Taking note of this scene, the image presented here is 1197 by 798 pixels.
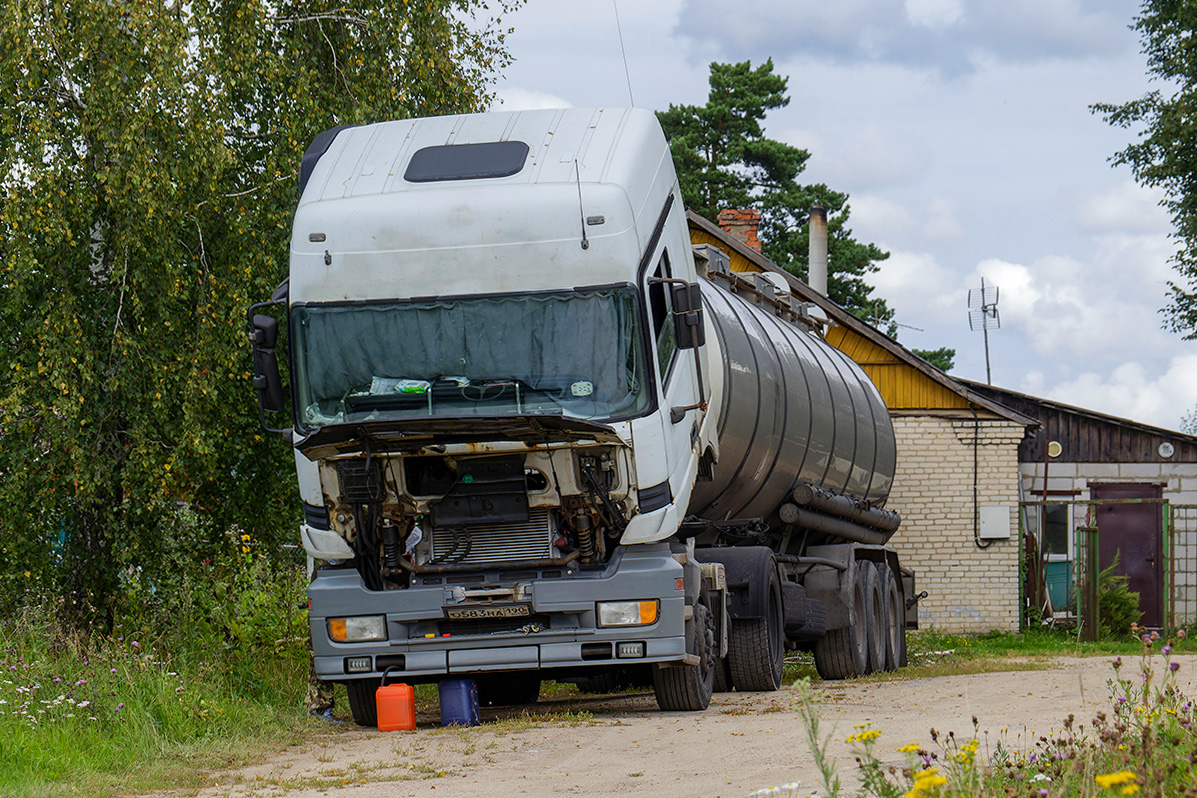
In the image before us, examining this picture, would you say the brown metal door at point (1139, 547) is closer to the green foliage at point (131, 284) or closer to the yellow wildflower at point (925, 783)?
the green foliage at point (131, 284)

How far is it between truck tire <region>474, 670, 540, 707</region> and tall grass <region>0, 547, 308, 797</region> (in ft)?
4.93

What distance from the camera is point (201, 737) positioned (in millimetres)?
8633

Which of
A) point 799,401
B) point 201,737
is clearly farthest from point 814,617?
point 201,737

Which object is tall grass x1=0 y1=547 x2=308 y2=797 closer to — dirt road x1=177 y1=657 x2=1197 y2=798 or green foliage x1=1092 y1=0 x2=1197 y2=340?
dirt road x1=177 y1=657 x2=1197 y2=798

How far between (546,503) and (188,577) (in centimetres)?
404

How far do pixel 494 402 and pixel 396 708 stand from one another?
2.20 meters

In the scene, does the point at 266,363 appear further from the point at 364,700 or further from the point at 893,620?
the point at 893,620

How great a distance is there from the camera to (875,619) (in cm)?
1550

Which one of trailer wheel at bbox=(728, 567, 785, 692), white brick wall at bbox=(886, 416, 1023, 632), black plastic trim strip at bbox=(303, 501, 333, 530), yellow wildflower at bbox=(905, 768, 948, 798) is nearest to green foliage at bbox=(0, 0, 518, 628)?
black plastic trim strip at bbox=(303, 501, 333, 530)

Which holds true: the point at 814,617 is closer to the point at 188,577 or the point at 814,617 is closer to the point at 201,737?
the point at 188,577

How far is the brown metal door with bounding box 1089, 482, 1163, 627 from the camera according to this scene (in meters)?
23.6

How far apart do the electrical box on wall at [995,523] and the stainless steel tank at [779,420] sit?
23.2ft

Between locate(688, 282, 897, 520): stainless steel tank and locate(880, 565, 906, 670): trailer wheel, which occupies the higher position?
locate(688, 282, 897, 520): stainless steel tank

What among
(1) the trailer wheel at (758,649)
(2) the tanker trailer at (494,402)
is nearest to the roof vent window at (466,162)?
(2) the tanker trailer at (494,402)
